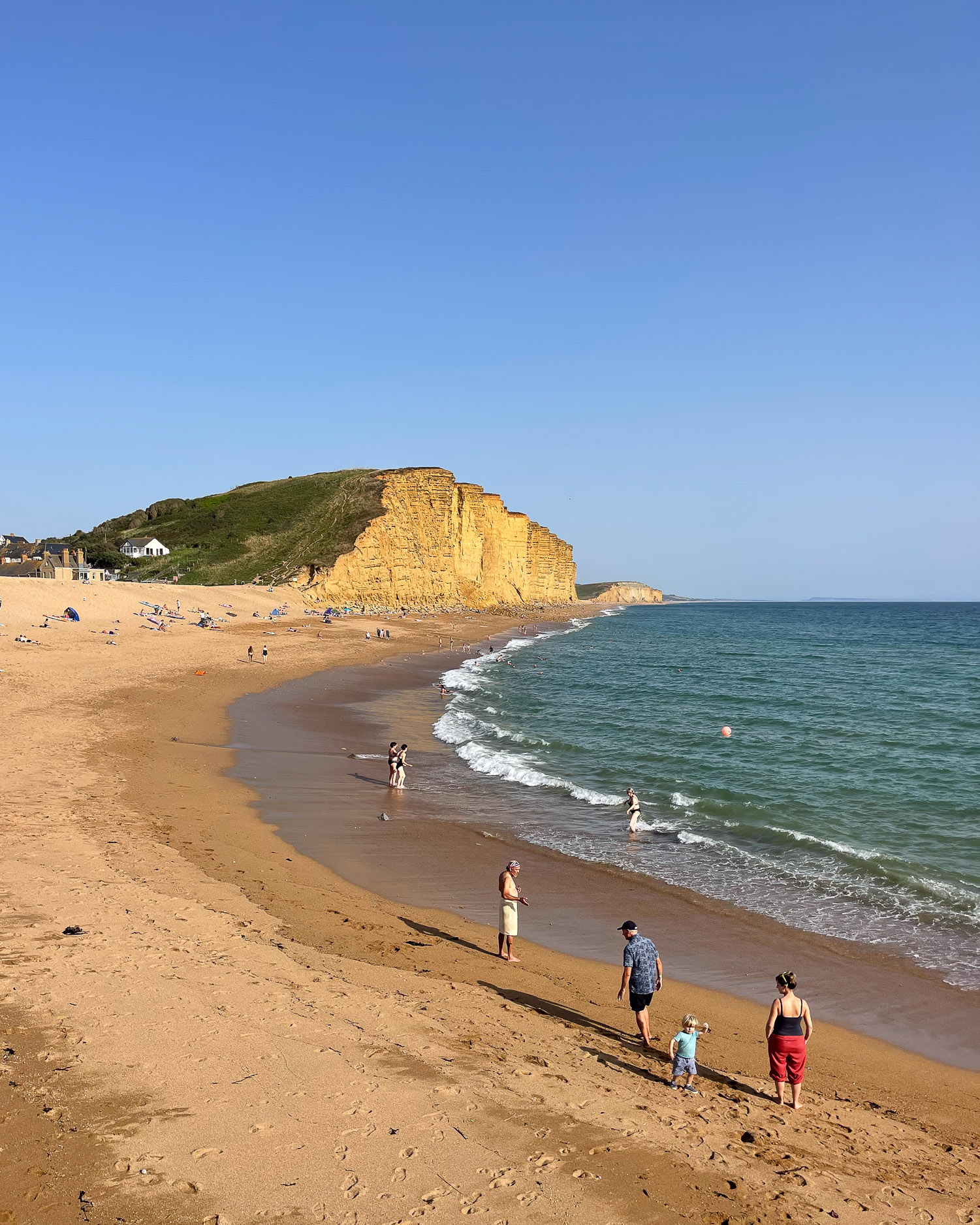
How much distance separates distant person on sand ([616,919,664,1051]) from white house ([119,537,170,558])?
89649 mm

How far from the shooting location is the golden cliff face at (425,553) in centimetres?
7719

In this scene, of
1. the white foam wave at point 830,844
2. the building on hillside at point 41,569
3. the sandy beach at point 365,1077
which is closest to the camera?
the sandy beach at point 365,1077

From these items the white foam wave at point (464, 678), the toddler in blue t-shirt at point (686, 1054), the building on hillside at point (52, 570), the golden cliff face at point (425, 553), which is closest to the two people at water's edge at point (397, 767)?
the toddler in blue t-shirt at point (686, 1054)

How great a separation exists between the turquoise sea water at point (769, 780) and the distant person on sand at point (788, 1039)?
4336mm

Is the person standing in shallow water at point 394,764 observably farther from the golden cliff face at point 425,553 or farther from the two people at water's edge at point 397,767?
the golden cliff face at point 425,553

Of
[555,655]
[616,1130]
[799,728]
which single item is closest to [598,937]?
[616,1130]

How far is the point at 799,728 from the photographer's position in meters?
29.0

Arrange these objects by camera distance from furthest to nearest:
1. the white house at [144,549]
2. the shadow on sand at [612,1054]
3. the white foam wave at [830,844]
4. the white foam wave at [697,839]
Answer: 1. the white house at [144,549]
2. the white foam wave at [697,839]
3. the white foam wave at [830,844]
4. the shadow on sand at [612,1054]

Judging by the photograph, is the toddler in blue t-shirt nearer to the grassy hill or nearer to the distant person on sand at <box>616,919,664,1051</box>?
the distant person on sand at <box>616,919,664,1051</box>

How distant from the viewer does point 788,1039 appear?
719 centimetres

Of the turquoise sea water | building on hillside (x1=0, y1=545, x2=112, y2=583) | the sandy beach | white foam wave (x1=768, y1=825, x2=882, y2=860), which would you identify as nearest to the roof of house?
building on hillside (x1=0, y1=545, x2=112, y2=583)

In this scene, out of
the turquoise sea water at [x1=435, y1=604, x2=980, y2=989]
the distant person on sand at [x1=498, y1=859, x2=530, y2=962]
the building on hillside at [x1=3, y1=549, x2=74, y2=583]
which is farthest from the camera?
the building on hillside at [x1=3, y1=549, x2=74, y2=583]

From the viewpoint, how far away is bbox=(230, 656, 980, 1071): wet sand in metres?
9.66

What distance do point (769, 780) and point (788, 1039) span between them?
47.9 ft
